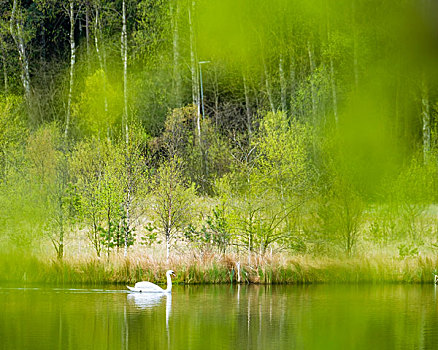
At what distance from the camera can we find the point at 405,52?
35219 millimetres

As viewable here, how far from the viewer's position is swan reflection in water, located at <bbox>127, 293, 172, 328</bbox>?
20386mm

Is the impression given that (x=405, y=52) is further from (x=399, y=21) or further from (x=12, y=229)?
(x=12, y=229)

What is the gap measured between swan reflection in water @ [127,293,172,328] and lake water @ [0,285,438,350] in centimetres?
3

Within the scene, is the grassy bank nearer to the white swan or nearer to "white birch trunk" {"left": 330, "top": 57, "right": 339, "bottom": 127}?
the white swan

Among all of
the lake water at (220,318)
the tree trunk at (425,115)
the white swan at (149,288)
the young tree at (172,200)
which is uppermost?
the tree trunk at (425,115)

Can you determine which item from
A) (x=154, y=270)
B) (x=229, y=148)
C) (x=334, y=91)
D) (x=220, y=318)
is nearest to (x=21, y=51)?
(x=229, y=148)

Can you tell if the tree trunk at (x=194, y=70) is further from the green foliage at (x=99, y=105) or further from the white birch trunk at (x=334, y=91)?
the white birch trunk at (x=334, y=91)

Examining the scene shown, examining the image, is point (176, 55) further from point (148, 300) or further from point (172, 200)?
point (148, 300)

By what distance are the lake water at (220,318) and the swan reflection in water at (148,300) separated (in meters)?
0.03

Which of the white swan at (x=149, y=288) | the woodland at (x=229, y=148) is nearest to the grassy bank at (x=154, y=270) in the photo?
the woodland at (x=229, y=148)

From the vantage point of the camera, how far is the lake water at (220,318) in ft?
51.5

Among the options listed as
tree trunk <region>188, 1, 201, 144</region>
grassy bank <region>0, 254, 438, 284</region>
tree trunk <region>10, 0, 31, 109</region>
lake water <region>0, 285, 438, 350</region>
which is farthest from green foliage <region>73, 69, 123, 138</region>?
lake water <region>0, 285, 438, 350</region>

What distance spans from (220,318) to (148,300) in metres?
3.82

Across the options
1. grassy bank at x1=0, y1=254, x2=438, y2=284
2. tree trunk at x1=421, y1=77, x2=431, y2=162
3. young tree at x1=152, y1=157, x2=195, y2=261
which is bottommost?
grassy bank at x1=0, y1=254, x2=438, y2=284
